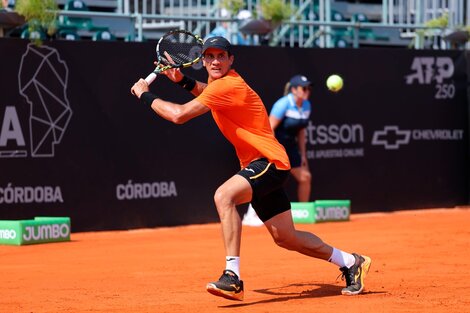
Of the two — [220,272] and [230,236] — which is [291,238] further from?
[220,272]

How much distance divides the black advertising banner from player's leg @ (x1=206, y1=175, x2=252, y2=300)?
3.88 meters

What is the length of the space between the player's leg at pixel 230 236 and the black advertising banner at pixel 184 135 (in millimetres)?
3879

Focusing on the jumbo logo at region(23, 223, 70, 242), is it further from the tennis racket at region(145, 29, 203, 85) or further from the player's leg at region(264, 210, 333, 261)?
the player's leg at region(264, 210, 333, 261)

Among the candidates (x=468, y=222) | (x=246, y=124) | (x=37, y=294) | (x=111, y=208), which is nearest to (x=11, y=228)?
(x=111, y=208)

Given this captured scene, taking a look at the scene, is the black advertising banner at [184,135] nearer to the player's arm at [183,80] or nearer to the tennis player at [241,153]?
the player's arm at [183,80]

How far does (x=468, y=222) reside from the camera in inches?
523

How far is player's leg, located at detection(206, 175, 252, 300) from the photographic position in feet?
21.4

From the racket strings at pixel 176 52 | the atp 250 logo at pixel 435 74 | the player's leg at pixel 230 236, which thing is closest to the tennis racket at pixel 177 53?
the racket strings at pixel 176 52

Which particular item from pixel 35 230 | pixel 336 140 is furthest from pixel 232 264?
pixel 336 140

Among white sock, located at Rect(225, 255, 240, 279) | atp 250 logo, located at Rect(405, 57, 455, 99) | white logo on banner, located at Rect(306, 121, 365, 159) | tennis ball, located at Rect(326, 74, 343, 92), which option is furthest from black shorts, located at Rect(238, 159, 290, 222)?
atp 250 logo, located at Rect(405, 57, 455, 99)

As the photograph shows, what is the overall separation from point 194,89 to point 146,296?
1.55 metres

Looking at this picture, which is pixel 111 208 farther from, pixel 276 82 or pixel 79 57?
pixel 276 82

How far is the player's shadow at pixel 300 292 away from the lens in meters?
6.97

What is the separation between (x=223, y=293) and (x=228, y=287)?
Answer: 0.05 m
